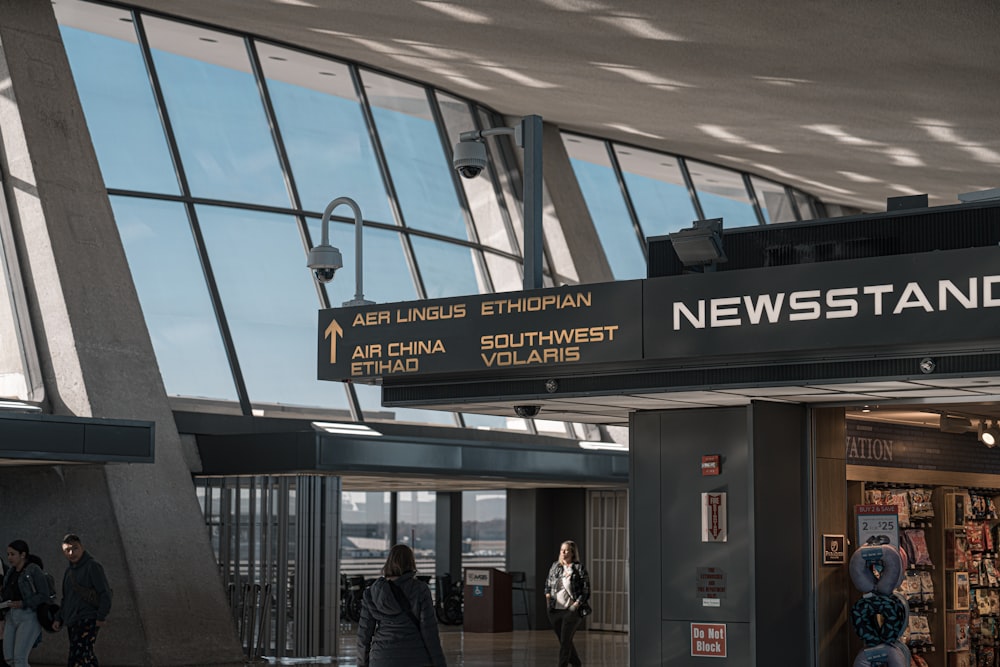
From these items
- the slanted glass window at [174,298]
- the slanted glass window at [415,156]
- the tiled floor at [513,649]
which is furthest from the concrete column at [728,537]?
the slanted glass window at [415,156]

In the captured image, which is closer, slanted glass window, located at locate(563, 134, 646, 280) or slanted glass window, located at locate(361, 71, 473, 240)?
slanted glass window, located at locate(361, 71, 473, 240)

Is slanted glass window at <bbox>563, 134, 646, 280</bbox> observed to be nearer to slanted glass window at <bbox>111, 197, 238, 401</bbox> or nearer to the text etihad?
slanted glass window at <bbox>111, 197, 238, 401</bbox>

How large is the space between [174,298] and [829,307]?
440 inches

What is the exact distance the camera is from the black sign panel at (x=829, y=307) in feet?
24.7

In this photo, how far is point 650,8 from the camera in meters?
13.8

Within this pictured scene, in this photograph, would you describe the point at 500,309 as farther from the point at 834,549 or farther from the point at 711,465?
the point at 834,549

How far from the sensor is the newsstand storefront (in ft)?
27.3

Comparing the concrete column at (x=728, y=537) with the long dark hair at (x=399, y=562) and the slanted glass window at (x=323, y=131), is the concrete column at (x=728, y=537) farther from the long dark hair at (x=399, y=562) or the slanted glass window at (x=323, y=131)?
the slanted glass window at (x=323, y=131)

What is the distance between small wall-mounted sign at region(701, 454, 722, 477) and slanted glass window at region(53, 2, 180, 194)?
33.8 ft

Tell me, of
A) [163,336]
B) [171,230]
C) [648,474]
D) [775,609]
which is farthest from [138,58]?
[775,609]

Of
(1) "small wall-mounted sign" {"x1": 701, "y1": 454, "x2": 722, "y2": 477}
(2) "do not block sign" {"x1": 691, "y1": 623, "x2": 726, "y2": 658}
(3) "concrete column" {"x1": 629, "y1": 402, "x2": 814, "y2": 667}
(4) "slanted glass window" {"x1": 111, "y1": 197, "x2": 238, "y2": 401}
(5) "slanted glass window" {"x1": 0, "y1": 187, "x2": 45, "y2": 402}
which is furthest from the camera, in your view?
(4) "slanted glass window" {"x1": 111, "y1": 197, "x2": 238, "y2": 401}

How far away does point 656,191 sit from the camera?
84.4 feet

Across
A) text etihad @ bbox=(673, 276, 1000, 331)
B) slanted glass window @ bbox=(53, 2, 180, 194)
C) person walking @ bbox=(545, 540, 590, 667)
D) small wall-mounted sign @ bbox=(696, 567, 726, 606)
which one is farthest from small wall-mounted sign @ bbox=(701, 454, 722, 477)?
slanted glass window @ bbox=(53, 2, 180, 194)

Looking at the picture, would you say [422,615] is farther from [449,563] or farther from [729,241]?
[449,563]
